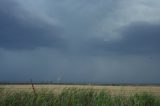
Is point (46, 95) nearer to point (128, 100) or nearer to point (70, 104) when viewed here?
point (70, 104)

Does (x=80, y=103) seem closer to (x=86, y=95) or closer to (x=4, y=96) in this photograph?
(x=86, y=95)

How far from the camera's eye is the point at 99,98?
62.4 ft

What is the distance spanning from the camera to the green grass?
1859 cm

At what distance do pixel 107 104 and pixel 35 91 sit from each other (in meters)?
3.70

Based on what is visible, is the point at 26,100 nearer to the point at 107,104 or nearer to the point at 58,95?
the point at 58,95

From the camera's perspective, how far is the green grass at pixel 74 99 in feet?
61.0

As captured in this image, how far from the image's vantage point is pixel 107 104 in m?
18.5

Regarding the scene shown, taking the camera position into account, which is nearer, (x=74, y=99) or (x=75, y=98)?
(x=74, y=99)

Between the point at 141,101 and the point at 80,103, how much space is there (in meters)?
2.88

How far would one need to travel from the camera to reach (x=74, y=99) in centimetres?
1895

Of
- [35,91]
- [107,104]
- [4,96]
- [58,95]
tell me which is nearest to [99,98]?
[107,104]

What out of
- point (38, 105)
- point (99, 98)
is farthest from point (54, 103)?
point (99, 98)

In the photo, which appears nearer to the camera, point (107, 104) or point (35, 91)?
point (107, 104)

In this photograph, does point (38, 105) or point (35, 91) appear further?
point (35, 91)
